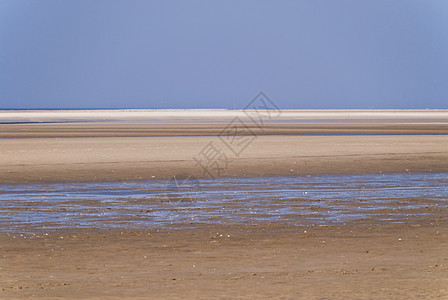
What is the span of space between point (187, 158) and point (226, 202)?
40.6 ft

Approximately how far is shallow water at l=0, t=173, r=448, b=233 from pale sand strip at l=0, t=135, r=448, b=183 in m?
2.35

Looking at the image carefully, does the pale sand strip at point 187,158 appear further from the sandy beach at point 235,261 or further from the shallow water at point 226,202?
the sandy beach at point 235,261

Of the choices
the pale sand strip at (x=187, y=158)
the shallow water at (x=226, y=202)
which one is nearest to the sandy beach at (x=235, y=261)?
the shallow water at (x=226, y=202)

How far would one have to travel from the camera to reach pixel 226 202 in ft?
54.7

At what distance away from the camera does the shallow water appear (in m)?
14.0

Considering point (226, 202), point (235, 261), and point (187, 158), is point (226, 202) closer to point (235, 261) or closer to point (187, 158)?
point (235, 261)

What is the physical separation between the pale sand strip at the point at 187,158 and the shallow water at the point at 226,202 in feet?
7.72

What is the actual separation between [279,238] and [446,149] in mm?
23426

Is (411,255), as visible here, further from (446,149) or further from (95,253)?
(446,149)

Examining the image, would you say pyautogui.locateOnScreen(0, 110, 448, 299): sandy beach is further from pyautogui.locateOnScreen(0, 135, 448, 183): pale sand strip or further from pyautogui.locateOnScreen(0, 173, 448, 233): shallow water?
pyautogui.locateOnScreen(0, 135, 448, 183): pale sand strip

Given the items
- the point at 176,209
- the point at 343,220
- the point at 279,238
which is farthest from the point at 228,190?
the point at 279,238

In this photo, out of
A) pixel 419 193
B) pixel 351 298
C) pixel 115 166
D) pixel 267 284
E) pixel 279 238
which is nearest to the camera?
A: pixel 351 298

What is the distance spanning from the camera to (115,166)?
84.6ft

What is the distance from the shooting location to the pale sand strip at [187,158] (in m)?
23.9
